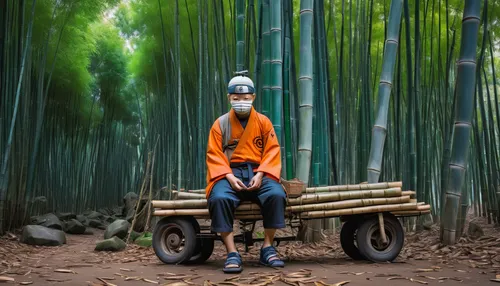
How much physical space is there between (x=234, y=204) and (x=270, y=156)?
319 millimetres

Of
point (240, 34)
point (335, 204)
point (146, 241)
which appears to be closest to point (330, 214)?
point (335, 204)

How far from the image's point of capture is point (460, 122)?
254 centimetres

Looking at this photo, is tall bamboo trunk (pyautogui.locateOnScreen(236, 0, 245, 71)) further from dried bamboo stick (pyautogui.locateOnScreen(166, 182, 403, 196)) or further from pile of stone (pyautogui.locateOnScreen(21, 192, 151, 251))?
pile of stone (pyautogui.locateOnScreen(21, 192, 151, 251))

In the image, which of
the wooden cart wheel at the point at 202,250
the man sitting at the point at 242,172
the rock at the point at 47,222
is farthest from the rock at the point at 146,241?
the rock at the point at 47,222

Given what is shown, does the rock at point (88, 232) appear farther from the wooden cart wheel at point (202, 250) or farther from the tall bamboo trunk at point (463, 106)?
the tall bamboo trunk at point (463, 106)

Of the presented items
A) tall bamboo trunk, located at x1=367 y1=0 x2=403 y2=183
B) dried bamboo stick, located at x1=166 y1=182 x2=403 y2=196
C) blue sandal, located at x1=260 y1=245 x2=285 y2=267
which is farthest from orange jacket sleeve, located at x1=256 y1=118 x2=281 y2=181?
tall bamboo trunk, located at x1=367 y1=0 x2=403 y2=183

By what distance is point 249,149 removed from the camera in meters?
2.33

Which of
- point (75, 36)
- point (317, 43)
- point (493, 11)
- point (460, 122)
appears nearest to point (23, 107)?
point (75, 36)

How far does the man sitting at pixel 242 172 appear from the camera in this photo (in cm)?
215

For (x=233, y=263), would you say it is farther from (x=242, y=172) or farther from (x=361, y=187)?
(x=361, y=187)

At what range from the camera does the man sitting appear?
2146 mm

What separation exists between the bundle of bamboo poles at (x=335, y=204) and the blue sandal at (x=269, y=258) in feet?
0.57

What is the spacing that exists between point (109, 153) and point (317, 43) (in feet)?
27.5

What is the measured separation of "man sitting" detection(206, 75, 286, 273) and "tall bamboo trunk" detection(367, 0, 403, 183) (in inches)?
30.4
